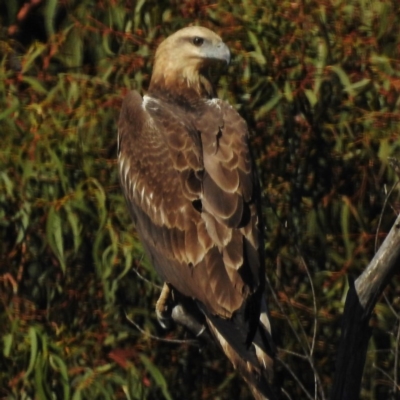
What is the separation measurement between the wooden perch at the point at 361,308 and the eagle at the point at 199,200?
0.27 meters

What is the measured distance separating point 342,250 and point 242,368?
1.29 meters

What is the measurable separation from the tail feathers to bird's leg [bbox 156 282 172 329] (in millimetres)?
625

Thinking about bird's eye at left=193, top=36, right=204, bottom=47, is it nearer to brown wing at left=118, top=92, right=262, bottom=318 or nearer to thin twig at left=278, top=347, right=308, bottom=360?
brown wing at left=118, top=92, right=262, bottom=318

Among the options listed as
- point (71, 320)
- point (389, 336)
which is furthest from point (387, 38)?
point (71, 320)

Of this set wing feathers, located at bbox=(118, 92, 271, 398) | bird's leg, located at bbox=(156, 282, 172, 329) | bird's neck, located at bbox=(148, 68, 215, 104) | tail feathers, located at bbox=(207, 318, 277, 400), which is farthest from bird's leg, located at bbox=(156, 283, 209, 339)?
bird's neck, located at bbox=(148, 68, 215, 104)

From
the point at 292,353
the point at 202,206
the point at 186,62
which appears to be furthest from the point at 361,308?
the point at 186,62

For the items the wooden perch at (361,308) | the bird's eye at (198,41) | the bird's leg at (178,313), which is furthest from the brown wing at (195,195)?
the wooden perch at (361,308)

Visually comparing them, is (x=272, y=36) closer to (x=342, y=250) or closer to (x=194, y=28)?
(x=194, y=28)

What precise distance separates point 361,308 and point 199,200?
807mm

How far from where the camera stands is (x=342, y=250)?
6000mm

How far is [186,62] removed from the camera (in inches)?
233

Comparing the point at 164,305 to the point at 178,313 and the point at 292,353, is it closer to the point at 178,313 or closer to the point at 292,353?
the point at 178,313

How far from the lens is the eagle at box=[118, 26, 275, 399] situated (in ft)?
15.9

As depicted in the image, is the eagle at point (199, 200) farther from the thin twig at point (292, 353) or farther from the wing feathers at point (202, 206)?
the thin twig at point (292, 353)
